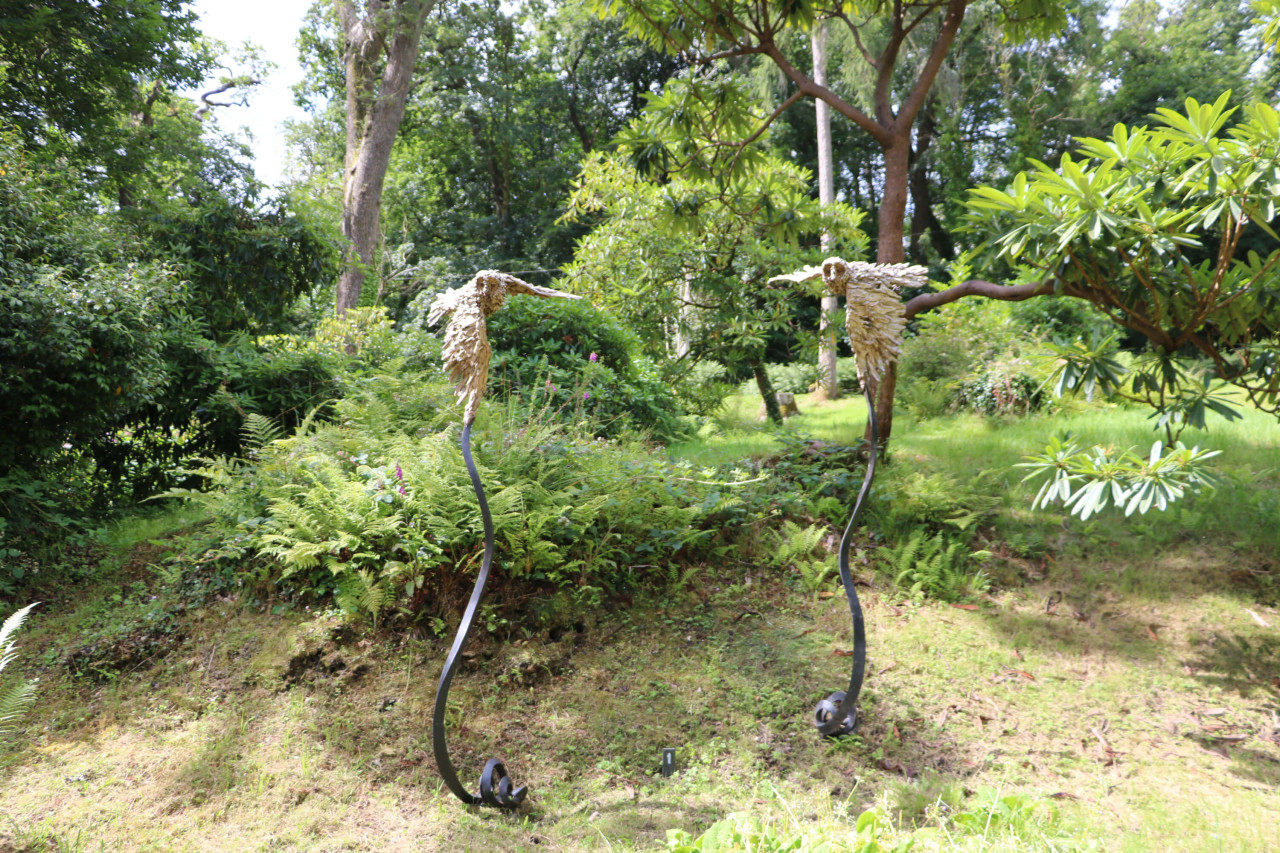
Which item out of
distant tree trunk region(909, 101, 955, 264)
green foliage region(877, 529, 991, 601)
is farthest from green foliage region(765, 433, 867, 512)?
distant tree trunk region(909, 101, 955, 264)

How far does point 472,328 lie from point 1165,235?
3.54 m

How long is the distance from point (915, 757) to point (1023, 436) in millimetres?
4467

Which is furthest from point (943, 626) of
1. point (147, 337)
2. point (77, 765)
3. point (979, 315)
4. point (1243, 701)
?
point (979, 315)

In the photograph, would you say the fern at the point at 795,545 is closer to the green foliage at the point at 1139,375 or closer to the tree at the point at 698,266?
the green foliage at the point at 1139,375

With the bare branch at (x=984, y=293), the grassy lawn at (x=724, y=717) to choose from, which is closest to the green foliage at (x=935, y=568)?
the grassy lawn at (x=724, y=717)

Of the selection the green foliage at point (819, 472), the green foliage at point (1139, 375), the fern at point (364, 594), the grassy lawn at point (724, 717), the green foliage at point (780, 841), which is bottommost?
the grassy lawn at point (724, 717)

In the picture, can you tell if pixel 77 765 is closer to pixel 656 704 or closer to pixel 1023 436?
pixel 656 704

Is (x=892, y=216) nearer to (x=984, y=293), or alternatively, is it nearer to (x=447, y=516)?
(x=984, y=293)

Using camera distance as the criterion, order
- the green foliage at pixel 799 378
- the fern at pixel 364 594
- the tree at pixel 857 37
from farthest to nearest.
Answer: the green foliage at pixel 799 378 < the tree at pixel 857 37 < the fern at pixel 364 594

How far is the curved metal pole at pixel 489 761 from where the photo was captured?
2.72 m

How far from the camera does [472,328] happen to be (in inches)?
118

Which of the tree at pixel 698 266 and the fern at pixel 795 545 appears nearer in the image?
the fern at pixel 795 545

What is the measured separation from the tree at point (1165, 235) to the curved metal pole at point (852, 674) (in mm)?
1510

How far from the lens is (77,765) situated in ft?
9.87
